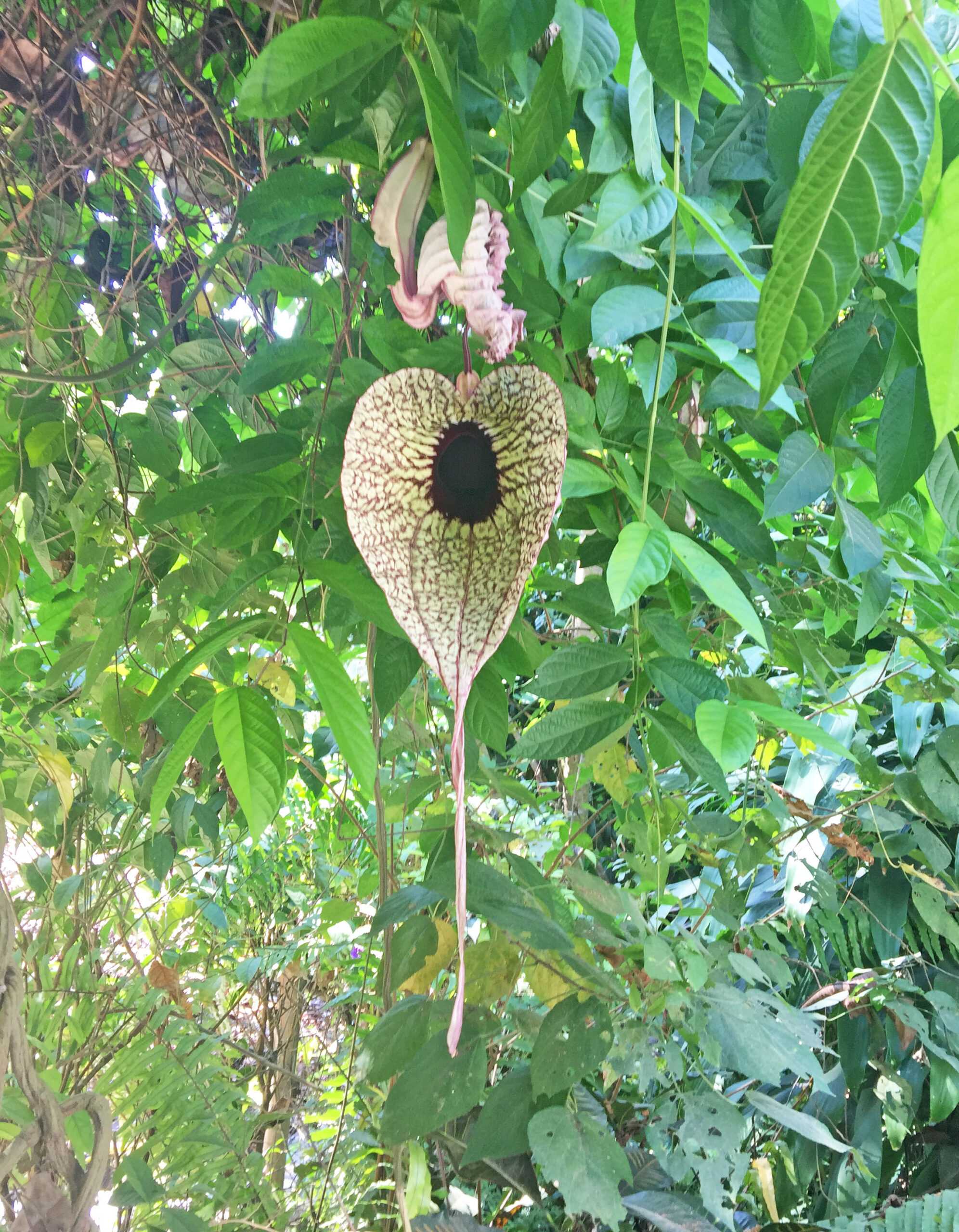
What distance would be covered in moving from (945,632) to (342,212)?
88 cm

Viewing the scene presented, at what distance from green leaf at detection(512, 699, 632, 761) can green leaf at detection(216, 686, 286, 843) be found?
17cm

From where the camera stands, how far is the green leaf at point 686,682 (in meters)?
0.54

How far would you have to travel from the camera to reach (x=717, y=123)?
483 millimetres

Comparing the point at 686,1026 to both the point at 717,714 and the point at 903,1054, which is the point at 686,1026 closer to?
the point at 717,714

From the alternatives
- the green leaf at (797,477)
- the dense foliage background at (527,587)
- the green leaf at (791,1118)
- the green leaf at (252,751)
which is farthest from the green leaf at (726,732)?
the green leaf at (791,1118)

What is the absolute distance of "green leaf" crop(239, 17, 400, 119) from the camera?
1.12 ft

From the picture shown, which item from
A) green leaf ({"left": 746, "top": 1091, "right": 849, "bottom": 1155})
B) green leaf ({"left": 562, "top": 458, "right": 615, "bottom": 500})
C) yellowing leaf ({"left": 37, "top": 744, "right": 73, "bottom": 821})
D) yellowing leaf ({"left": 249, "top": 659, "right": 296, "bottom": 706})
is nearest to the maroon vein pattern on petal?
green leaf ({"left": 562, "top": 458, "right": 615, "bottom": 500})

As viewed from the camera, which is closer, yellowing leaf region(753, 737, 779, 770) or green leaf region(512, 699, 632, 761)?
green leaf region(512, 699, 632, 761)

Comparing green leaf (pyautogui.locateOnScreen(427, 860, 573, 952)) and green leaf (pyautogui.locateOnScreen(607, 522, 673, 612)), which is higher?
green leaf (pyautogui.locateOnScreen(607, 522, 673, 612))

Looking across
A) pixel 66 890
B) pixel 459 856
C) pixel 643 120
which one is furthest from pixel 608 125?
pixel 66 890

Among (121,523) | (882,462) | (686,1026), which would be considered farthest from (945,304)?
(121,523)

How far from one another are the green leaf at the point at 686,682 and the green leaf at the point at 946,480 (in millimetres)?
161

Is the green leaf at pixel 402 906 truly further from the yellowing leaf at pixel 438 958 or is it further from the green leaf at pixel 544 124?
the green leaf at pixel 544 124

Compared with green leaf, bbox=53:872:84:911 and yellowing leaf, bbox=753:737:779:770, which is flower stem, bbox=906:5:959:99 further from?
green leaf, bbox=53:872:84:911
